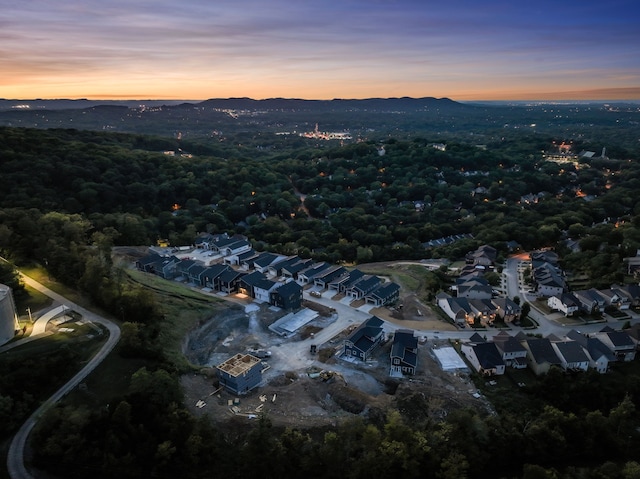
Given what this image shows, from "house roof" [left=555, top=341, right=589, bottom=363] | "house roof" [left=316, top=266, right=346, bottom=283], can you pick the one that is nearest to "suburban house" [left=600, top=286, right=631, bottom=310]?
"house roof" [left=555, top=341, right=589, bottom=363]

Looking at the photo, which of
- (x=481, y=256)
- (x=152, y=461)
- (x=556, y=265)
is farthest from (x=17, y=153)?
(x=556, y=265)

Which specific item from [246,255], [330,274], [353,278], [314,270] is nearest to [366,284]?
[353,278]

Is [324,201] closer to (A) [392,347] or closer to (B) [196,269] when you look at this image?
(B) [196,269]

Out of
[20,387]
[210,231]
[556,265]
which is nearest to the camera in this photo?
[20,387]

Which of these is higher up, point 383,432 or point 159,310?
point 159,310

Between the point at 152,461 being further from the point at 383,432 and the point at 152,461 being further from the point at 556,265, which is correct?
the point at 556,265

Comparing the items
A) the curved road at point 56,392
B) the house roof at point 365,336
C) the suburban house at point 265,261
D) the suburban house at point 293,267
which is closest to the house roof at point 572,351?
the house roof at point 365,336
